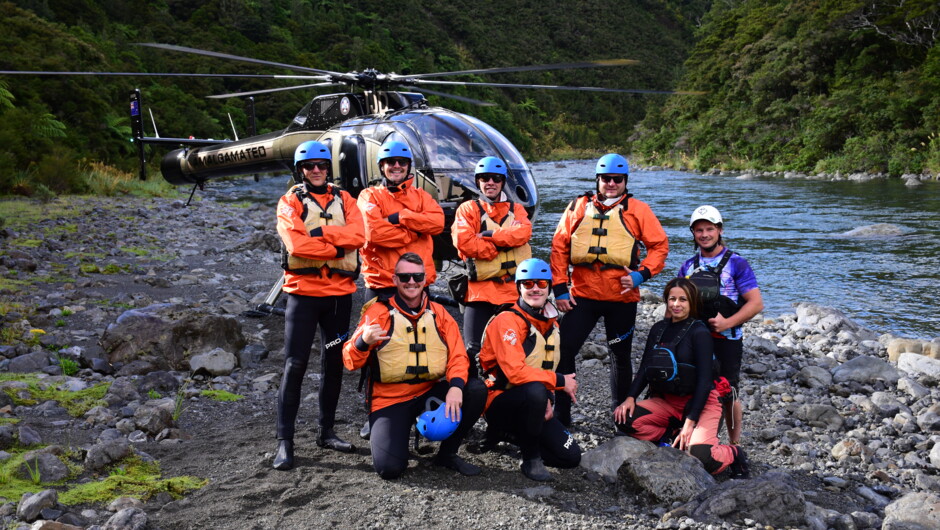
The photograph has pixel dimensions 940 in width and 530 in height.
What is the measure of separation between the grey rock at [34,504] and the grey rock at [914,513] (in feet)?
15.9

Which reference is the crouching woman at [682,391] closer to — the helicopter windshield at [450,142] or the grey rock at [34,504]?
the helicopter windshield at [450,142]

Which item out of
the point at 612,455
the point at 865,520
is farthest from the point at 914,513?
the point at 612,455

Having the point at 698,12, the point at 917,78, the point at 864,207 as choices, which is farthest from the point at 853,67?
the point at 698,12

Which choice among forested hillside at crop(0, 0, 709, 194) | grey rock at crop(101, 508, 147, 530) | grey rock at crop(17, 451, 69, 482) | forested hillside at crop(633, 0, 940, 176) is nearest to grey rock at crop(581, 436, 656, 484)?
grey rock at crop(101, 508, 147, 530)

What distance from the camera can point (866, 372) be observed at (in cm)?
769

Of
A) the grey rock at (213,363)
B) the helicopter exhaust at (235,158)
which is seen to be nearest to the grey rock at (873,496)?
the grey rock at (213,363)

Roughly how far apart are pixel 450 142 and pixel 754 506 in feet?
17.7

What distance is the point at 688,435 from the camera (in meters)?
4.97

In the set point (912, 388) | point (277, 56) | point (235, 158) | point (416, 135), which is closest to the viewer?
point (912, 388)

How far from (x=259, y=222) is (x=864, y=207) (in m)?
18.8

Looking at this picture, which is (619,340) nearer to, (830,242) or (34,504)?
(34,504)

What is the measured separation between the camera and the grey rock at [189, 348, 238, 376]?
7.08 meters

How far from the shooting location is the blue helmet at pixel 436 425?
15.1 ft

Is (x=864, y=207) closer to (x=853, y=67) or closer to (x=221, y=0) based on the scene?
(x=853, y=67)
